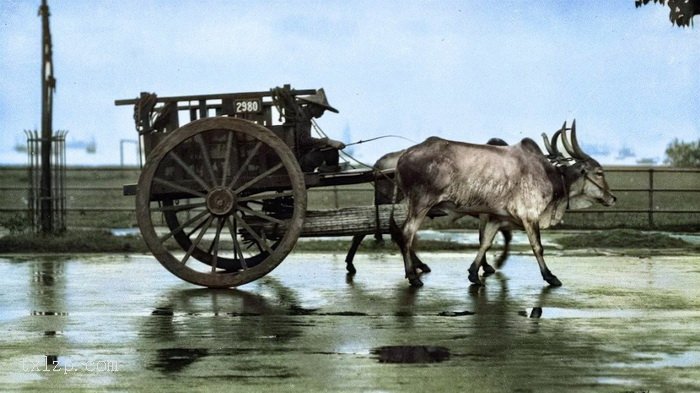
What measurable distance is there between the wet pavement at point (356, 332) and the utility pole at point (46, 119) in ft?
19.4

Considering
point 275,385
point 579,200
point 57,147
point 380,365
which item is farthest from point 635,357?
point 57,147

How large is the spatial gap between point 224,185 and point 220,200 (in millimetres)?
183

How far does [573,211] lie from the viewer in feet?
62.3

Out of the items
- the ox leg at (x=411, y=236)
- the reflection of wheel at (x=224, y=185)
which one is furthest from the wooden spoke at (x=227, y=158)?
the ox leg at (x=411, y=236)

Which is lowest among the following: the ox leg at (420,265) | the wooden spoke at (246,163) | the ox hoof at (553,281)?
the ox hoof at (553,281)

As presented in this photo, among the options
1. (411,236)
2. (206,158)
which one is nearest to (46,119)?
(206,158)

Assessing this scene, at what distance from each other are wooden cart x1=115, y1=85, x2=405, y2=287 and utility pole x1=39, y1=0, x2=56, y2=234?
8.02 meters

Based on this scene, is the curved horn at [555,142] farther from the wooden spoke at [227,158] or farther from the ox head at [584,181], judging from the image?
the wooden spoke at [227,158]

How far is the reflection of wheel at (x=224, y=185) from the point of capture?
11562 millimetres

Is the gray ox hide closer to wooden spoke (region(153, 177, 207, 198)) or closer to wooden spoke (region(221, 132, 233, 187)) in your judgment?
wooden spoke (region(221, 132, 233, 187))

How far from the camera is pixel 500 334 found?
871 cm

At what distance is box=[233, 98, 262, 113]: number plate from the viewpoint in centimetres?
1198

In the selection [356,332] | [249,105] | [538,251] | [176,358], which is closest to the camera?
[176,358]

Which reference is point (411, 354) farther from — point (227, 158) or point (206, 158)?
point (206, 158)
